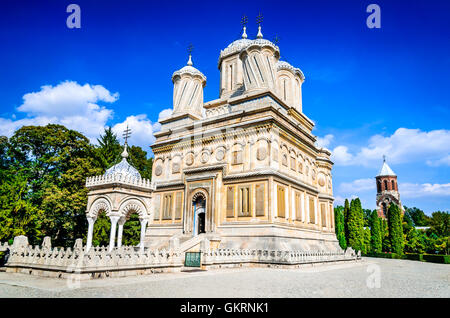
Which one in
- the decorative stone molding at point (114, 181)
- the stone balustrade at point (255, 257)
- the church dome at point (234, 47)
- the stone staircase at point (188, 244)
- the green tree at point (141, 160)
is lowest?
the stone balustrade at point (255, 257)

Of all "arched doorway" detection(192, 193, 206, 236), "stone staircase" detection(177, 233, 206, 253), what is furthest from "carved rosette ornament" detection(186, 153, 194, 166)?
"stone staircase" detection(177, 233, 206, 253)

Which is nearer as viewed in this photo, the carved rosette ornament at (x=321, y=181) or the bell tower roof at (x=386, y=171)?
the carved rosette ornament at (x=321, y=181)

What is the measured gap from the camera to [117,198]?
64.6ft

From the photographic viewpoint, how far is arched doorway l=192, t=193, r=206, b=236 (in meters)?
24.5

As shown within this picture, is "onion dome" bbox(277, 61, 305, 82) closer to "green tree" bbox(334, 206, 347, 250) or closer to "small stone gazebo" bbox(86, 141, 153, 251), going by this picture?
"small stone gazebo" bbox(86, 141, 153, 251)

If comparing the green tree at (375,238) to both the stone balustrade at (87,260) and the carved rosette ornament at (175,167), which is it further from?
the stone balustrade at (87,260)

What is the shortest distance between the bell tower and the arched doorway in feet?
208

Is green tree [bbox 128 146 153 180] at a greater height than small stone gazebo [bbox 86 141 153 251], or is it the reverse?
green tree [bbox 128 146 153 180]

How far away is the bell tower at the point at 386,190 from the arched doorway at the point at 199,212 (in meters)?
63.3

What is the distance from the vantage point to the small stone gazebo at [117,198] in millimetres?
19562

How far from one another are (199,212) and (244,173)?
Result: 486 cm

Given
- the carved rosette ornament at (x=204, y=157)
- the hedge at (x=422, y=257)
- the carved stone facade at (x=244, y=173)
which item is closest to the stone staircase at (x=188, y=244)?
the carved stone facade at (x=244, y=173)
